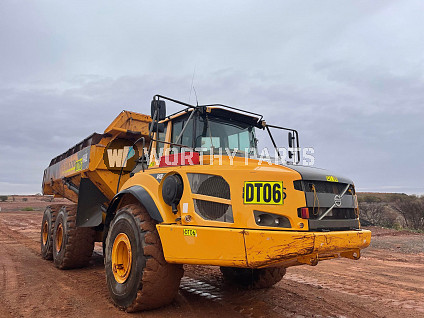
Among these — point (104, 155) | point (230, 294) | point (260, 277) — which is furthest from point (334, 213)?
point (104, 155)

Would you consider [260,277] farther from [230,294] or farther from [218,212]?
[218,212]

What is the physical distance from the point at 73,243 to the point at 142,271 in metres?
3.51

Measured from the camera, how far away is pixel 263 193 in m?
3.71

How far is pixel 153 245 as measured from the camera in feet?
13.7

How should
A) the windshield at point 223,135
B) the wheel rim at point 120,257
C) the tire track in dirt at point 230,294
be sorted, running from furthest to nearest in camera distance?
the windshield at point 223,135 < the wheel rim at point 120,257 < the tire track in dirt at point 230,294

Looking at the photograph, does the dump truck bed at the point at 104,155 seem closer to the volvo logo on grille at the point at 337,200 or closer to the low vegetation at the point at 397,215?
the volvo logo on grille at the point at 337,200

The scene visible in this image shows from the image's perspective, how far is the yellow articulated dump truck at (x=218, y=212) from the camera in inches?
142

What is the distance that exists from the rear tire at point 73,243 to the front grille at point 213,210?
410 cm

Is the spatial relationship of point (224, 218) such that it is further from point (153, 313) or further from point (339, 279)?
point (339, 279)

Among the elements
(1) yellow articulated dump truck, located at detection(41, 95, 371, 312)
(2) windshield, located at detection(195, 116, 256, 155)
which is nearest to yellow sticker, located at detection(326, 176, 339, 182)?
(1) yellow articulated dump truck, located at detection(41, 95, 371, 312)

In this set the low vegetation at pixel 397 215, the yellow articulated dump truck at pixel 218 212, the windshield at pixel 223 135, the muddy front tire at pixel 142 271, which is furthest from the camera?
the low vegetation at pixel 397 215

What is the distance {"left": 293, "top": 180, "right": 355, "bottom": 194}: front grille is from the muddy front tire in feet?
5.79

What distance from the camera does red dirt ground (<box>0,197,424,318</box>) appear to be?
452 centimetres

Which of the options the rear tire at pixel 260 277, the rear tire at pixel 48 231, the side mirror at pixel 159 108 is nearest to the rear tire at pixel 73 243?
the rear tire at pixel 48 231
